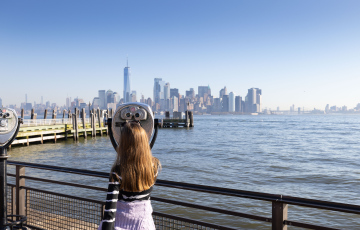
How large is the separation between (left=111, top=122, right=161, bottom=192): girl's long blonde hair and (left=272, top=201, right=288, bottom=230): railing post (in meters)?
1.10

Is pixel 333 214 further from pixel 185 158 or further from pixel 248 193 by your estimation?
pixel 185 158

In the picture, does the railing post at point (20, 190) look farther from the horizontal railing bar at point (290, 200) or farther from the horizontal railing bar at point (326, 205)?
the horizontal railing bar at point (326, 205)

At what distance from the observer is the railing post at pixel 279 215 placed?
2680 millimetres

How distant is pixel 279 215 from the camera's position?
2.70m

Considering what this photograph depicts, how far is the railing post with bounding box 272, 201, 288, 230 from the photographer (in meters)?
2.68

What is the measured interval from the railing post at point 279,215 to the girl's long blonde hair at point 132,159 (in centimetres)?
110

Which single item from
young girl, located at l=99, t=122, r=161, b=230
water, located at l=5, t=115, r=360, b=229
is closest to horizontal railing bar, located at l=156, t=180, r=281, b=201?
young girl, located at l=99, t=122, r=161, b=230

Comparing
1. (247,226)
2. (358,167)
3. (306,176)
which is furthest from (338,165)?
(247,226)

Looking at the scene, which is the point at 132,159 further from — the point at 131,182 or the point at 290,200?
the point at 290,200

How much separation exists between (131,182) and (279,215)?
1.22 meters

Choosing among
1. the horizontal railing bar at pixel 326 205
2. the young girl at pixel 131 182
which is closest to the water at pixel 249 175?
the horizontal railing bar at pixel 326 205

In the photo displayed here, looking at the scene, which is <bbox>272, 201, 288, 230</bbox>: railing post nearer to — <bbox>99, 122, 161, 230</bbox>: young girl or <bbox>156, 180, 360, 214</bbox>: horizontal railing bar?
<bbox>156, 180, 360, 214</bbox>: horizontal railing bar

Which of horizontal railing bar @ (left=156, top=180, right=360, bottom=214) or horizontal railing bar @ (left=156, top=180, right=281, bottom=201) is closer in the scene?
horizontal railing bar @ (left=156, top=180, right=360, bottom=214)

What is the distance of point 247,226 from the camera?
10602 millimetres
